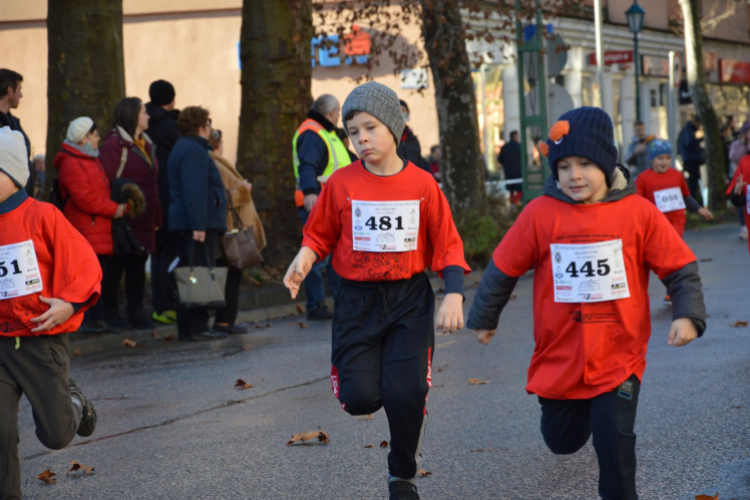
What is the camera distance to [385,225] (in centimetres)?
473

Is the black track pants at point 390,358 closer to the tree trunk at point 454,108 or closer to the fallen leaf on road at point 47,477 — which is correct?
the fallen leaf on road at point 47,477

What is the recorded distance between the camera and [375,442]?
6000mm

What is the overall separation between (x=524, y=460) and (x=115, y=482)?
6.30 ft

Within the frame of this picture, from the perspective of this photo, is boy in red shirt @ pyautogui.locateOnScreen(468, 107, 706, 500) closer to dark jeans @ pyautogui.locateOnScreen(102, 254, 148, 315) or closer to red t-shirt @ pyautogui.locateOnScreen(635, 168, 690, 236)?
dark jeans @ pyautogui.locateOnScreen(102, 254, 148, 315)

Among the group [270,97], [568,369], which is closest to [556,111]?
[270,97]

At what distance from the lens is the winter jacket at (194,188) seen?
32.7 ft

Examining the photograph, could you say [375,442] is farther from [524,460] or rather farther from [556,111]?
[556,111]

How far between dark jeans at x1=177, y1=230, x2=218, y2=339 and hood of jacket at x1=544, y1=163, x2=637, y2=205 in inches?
242

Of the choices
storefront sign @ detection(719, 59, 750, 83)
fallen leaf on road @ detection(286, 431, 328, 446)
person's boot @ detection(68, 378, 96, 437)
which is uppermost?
storefront sign @ detection(719, 59, 750, 83)

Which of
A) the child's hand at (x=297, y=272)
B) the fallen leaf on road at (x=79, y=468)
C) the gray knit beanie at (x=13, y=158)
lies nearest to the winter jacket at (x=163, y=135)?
the fallen leaf on road at (x=79, y=468)

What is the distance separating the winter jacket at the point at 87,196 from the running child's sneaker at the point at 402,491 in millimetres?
6059

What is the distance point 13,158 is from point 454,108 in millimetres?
14950

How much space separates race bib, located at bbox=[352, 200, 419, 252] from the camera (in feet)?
15.5

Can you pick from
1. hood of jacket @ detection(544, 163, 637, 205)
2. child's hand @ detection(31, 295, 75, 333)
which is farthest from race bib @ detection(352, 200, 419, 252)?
child's hand @ detection(31, 295, 75, 333)
